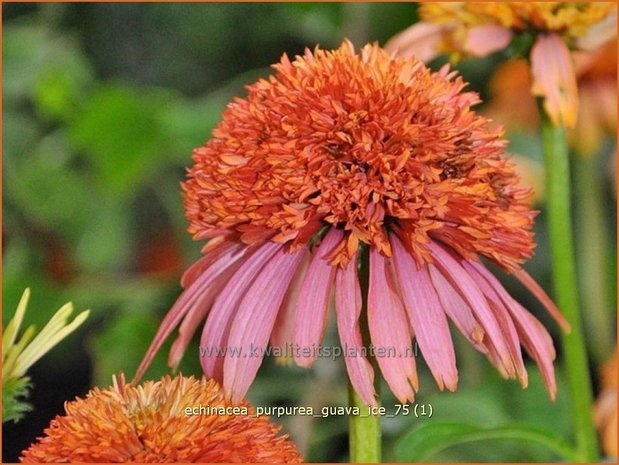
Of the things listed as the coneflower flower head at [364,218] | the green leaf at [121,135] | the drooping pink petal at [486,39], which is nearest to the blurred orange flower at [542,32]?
the drooping pink petal at [486,39]

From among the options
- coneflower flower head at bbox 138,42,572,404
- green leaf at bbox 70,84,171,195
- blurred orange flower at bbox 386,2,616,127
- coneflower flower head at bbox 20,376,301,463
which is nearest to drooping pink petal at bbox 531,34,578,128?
blurred orange flower at bbox 386,2,616,127

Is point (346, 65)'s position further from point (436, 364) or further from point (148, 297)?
point (148, 297)

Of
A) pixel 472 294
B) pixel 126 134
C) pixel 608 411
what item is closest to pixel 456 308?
pixel 472 294

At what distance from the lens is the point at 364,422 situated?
416 mm

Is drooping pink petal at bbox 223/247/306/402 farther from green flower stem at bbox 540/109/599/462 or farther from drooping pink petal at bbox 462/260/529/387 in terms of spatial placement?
green flower stem at bbox 540/109/599/462

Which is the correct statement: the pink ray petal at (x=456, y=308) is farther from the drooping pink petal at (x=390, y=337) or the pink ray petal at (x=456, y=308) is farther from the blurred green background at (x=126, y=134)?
the blurred green background at (x=126, y=134)

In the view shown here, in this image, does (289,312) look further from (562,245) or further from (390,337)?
(562,245)

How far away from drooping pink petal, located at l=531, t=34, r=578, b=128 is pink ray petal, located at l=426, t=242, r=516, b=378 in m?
0.14

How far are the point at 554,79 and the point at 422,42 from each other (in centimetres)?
8

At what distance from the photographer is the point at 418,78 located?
422mm

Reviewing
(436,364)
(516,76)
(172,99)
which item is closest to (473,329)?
(436,364)

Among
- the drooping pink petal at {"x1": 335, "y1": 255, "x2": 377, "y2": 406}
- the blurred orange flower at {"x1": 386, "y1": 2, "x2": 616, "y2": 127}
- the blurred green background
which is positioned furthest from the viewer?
the blurred green background

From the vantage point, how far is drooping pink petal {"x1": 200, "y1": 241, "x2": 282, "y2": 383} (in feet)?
1.37

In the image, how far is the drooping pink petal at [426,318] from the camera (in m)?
0.40
